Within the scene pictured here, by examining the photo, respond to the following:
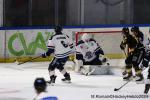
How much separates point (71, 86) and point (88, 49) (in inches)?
72.1

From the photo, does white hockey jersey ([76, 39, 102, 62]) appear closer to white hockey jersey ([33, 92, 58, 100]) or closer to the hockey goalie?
the hockey goalie

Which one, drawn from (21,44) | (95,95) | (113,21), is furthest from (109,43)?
(95,95)

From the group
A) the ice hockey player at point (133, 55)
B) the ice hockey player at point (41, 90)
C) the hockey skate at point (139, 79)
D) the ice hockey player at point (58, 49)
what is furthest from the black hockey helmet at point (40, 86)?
the hockey skate at point (139, 79)

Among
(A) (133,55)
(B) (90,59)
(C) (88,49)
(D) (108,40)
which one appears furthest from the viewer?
(D) (108,40)

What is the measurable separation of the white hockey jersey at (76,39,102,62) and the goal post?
3.97 ft

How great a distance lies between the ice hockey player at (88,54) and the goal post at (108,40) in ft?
3.92

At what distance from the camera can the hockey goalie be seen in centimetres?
970

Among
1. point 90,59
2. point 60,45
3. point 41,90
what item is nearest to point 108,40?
point 90,59

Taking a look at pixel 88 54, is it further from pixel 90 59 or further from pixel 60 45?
pixel 60 45

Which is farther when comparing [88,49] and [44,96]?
[88,49]

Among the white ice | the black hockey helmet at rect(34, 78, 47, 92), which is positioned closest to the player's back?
the white ice

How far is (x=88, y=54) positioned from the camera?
9852 mm

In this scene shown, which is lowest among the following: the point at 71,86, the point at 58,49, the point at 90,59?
→ the point at 71,86

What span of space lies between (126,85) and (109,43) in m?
3.37
